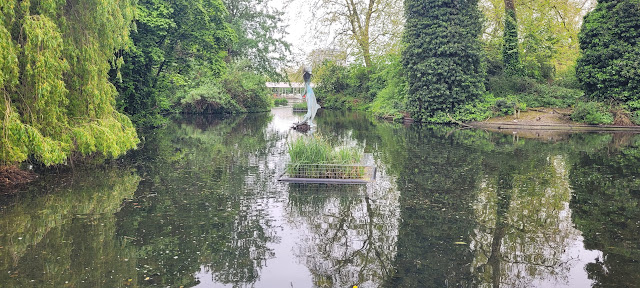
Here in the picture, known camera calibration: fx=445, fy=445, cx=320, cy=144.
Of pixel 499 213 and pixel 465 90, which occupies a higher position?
pixel 465 90

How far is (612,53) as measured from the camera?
23.2m

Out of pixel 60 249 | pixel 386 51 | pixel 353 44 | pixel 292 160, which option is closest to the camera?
pixel 60 249

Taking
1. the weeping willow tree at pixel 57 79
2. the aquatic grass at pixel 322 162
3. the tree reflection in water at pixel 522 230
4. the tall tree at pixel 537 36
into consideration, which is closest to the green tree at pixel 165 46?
the weeping willow tree at pixel 57 79

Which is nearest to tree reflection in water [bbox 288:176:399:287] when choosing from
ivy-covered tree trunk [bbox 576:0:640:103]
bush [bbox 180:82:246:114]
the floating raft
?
the floating raft

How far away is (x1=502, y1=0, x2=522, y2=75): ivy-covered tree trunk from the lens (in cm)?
2842

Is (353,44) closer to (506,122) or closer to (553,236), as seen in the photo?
(506,122)

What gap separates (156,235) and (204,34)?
18.0 metres

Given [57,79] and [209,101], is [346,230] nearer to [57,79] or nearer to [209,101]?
[57,79]

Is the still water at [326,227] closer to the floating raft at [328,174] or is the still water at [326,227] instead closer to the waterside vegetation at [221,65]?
the floating raft at [328,174]

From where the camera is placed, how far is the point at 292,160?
421 inches

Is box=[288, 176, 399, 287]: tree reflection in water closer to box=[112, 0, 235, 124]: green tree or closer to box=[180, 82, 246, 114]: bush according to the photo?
box=[112, 0, 235, 124]: green tree

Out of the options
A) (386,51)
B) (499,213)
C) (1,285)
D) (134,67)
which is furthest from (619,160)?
(386,51)

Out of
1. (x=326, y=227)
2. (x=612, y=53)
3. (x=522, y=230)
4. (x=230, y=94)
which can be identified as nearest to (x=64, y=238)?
(x=326, y=227)

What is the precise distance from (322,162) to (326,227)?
3.40 meters
